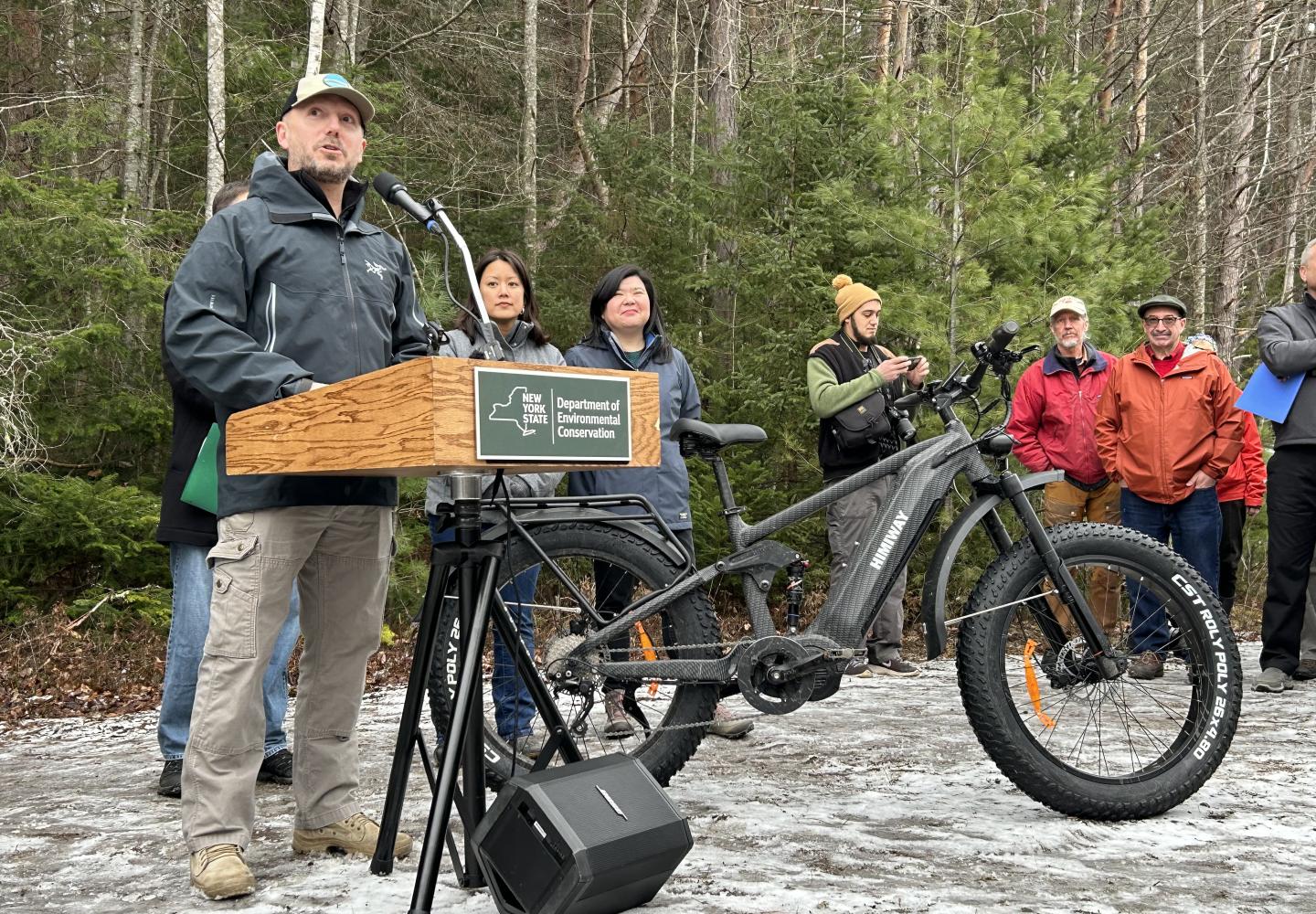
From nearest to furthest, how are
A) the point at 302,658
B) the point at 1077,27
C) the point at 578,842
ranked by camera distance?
the point at 578,842
the point at 302,658
the point at 1077,27

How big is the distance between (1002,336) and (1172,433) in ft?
9.23

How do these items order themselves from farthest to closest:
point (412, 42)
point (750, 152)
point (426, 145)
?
point (412, 42) → point (426, 145) → point (750, 152)

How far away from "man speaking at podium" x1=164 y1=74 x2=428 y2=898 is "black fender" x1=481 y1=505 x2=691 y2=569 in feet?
1.59

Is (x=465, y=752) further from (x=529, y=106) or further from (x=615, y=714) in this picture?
(x=529, y=106)

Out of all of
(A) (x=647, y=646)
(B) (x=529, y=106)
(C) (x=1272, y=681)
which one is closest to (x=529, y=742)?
(A) (x=647, y=646)

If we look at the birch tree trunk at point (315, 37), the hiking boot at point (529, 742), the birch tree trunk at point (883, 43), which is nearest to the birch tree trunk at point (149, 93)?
the birch tree trunk at point (315, 37)

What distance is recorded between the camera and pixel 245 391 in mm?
2742

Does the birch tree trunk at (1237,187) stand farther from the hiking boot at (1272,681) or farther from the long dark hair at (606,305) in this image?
the long dark hair at (606,305)

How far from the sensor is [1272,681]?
5.55 meters

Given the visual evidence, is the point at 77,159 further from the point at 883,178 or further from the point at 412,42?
the point at 883,178

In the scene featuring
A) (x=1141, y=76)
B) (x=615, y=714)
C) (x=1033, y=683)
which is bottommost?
(x=615, y=714)

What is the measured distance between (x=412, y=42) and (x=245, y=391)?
37.3ft

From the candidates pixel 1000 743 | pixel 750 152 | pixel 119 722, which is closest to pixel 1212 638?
pixel 1000 743

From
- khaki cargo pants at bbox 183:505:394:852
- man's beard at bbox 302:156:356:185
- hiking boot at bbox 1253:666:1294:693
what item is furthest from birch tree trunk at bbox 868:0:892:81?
khaki cargo pants at bbox 183:505:394:852
